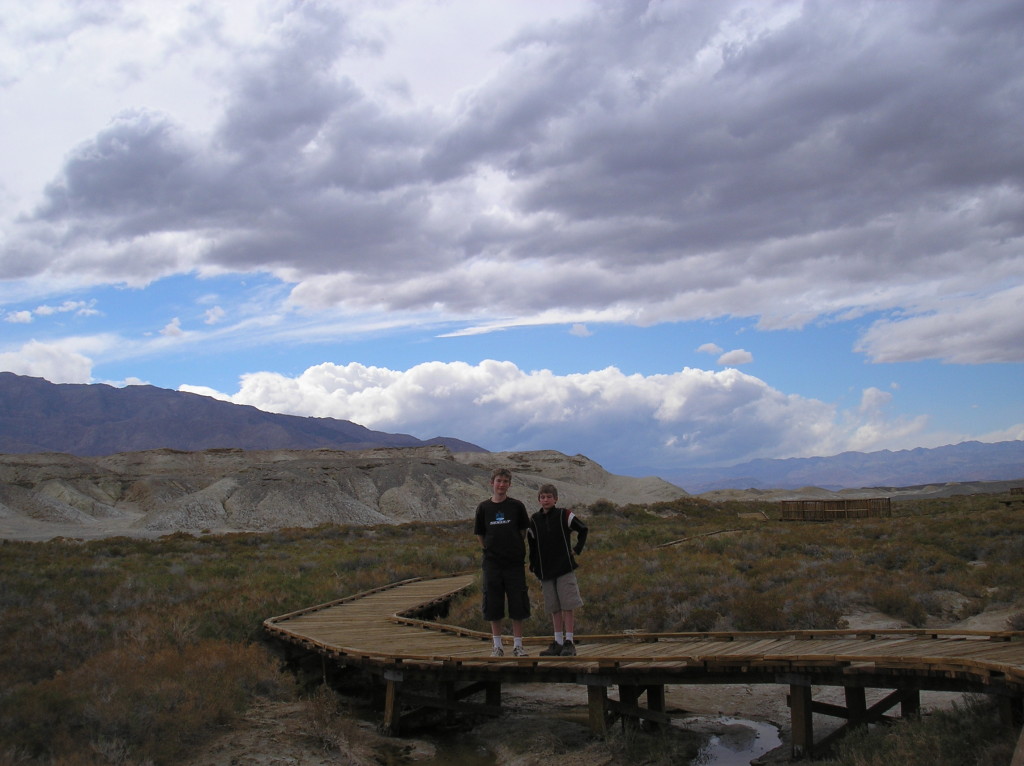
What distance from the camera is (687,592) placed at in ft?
46.6

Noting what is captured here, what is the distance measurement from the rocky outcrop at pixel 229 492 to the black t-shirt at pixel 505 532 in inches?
1708

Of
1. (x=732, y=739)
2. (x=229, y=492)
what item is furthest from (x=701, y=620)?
(x=229, y=492)

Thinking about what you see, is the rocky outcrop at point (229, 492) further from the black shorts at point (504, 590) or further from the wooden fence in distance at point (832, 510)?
the black shorts at point (504, 590)

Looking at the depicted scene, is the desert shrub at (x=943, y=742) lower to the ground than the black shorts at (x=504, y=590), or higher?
lower

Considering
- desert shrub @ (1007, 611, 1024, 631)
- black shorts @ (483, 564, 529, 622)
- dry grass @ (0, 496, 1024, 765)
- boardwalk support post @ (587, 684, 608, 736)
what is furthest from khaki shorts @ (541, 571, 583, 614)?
desert shrub @ (1007, 611, 1024, 631)

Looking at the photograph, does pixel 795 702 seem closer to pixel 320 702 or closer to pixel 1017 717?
pixel 1017 717

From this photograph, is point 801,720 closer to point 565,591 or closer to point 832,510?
point 565,591

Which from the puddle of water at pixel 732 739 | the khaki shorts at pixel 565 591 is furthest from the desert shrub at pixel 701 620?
the khaki shorts at pixel 565 591

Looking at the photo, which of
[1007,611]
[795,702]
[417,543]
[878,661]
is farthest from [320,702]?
[417,543]

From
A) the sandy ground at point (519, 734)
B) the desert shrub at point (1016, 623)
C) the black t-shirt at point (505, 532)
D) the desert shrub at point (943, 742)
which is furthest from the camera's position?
the desert shrub at point (1016, 623)

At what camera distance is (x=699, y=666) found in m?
7.88

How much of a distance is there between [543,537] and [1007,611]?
8.76 meters

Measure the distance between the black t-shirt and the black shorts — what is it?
A: 92mm

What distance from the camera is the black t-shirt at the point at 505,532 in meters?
8.80
